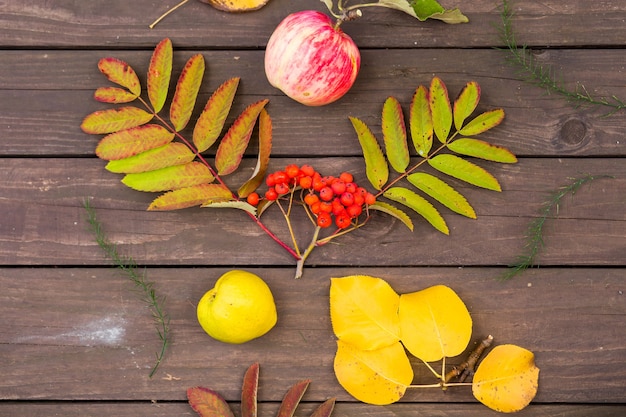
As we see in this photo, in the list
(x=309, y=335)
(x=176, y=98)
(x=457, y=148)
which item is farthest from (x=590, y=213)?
(x=176, y=98)

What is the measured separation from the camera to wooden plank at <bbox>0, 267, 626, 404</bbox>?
4.22 ft

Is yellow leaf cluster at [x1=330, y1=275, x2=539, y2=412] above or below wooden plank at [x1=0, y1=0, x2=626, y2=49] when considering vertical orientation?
below

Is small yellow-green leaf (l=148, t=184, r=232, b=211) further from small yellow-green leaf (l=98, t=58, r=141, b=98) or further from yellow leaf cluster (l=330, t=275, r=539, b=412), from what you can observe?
yellow leaf cluster (l=330, t=275, r=539, b=412)

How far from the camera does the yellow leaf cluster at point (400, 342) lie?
124 cm

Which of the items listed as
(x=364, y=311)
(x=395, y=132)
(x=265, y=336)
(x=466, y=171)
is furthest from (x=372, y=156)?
(x=265, y=336)

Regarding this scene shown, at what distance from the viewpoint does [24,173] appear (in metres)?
1.29

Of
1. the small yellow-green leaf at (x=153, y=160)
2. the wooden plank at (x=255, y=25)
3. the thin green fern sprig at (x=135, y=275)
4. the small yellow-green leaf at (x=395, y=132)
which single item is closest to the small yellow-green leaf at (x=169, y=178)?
the small yellow-green leaf at (x=153, y=160)

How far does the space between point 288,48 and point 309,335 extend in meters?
0.56

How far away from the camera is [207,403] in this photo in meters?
1.26

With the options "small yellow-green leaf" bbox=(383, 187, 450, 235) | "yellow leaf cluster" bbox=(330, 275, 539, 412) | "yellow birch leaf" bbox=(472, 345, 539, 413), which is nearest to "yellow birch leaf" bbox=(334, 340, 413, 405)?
"yellow leaf cluster" bbox=(330, 275, 539, 412)

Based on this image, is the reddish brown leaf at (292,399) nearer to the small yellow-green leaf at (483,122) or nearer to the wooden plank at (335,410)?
the wooden plank at (335,410)

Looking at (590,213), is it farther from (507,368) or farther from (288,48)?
(288,48)

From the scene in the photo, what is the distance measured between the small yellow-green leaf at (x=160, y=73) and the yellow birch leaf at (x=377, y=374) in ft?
1.98

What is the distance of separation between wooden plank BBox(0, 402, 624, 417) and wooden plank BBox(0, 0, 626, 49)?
714 millimetres
